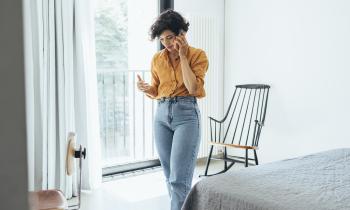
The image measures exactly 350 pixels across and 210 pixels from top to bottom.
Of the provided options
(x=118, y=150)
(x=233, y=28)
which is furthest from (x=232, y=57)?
(x=118, y=150)

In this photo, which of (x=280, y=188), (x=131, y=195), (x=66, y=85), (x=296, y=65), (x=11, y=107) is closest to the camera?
(x=11, y=107)

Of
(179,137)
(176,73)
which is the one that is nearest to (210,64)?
(176,73)

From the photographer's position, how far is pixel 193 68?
87.8 inches

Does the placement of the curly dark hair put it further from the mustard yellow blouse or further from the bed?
the bed

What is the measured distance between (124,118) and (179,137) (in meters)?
2.29

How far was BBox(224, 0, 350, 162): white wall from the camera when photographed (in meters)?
3.55

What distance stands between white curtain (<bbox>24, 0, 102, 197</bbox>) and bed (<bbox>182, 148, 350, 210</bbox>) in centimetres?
164

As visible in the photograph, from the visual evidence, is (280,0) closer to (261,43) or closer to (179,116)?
(261,43)

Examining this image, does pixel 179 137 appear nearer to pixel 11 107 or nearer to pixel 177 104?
pixel 177 104

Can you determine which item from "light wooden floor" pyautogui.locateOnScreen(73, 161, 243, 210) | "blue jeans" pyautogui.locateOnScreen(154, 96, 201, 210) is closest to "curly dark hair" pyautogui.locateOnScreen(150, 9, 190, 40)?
"blue jeans" pyautogui.locateOnScreen(154, 96, 201, 210)

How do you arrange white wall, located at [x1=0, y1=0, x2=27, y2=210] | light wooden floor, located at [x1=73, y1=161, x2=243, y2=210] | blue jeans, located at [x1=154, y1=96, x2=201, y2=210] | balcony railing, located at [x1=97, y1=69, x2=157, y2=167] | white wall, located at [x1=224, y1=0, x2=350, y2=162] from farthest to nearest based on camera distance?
1. balcony railing, located at [x1=97, y1=69, x2=157, y2=167]
2. white wall, located at [x1=224, y1=0, x2=350, y2=162]
3. light wooden floor, located at [x1=73, y1=161, x2=243, y2=210]
4. blue jeans, located at [x1=154, y1=96, x2=201, y2=210]
5. white wall, located at [x1=0, y1=0, x2=27, y2=210]

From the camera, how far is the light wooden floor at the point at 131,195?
9.72 ft

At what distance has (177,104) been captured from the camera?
217 cm

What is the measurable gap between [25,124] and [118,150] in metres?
4.06
